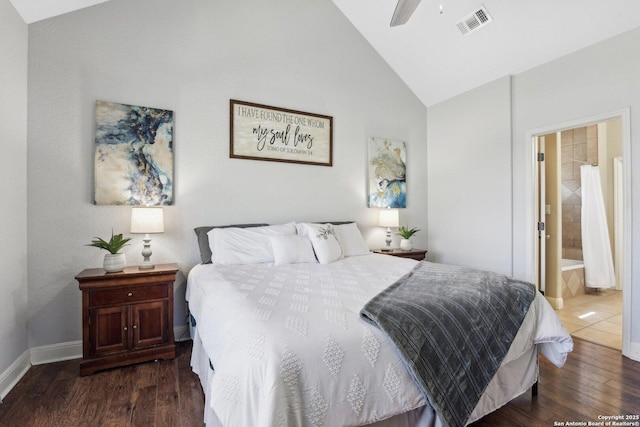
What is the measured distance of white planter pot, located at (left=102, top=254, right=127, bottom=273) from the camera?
7.88 feet

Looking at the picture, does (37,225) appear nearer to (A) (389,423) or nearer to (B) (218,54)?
(B) (218,54)

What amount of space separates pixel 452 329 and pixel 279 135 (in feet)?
8.71

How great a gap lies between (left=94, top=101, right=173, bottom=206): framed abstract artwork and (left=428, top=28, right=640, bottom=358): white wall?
3448 mm

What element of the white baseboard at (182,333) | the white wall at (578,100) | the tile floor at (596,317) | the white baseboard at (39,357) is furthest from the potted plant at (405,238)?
the white baseboard at (39,357)

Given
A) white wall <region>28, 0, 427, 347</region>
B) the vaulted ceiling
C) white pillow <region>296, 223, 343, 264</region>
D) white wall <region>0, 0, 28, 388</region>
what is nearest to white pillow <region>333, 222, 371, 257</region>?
white pillow <region>296, 223, 343, 264</region>

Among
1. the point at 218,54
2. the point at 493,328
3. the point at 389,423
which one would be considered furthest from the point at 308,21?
the point at 389,423

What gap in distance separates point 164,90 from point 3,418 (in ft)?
8.60

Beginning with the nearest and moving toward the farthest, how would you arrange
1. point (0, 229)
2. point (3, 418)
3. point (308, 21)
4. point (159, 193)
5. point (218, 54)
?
point (3, 418) < point (0, 229) < point (159, 193) < point (218, 54) < point (308, 21)

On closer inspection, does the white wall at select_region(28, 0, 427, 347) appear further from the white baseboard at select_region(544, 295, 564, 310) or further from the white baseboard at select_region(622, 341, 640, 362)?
the white baseboard at select_region(622, 341, 640, 362)

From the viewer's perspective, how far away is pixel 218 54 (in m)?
3.14

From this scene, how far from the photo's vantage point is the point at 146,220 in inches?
101

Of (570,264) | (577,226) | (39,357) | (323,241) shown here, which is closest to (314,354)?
(323,241)

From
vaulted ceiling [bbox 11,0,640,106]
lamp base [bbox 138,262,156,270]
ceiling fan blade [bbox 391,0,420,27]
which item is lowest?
lamp base [bbox 138,262,156,270]

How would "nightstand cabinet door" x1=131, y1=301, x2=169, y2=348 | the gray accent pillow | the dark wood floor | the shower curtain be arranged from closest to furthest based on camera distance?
the dark wood floor < "nightstand cabinet door" x1=131, y1=301, x2=169, y2=348 < the gray accent pillow < the shower curtain
